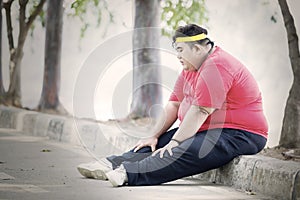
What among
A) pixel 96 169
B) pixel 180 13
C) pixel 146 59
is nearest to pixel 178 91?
pixel 96 169

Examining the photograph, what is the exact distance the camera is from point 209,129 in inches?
204

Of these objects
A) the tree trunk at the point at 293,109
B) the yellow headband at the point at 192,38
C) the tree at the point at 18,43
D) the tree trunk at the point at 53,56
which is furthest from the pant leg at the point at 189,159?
the tree at the point at 18,43

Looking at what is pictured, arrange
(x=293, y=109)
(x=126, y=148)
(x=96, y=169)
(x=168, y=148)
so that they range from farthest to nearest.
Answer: (x=126, y=148) < (x=293, y=109) < (x=96, y=169) < (x=168, y=148)

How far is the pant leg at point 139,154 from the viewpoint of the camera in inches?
216

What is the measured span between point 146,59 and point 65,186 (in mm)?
3661

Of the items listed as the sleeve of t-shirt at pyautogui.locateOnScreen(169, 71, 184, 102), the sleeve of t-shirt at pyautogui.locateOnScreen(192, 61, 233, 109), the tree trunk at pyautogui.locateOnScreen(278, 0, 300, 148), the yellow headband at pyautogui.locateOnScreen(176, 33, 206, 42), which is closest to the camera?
the sleeve of t-shirt at pyautogui.locateOnScreen(192, 61, 233, 109)

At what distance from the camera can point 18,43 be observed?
11.0 m

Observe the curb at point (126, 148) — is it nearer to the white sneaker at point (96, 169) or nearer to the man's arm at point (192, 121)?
the man's arm at point (192, 121)

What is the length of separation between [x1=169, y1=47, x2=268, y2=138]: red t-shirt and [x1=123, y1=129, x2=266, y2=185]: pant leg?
0.08m

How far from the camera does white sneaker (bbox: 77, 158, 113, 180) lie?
5.36m

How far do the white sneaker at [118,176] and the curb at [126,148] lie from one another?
76 cm

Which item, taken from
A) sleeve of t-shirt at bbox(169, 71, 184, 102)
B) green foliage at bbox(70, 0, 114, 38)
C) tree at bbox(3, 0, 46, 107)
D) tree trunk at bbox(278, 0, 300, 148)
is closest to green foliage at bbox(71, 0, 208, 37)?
green foliage at bbox(70, 0, 114, 38)

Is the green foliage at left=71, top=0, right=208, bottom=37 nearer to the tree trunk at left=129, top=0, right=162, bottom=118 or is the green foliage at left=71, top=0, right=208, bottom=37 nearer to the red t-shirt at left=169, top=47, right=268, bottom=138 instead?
the tree trunk at left=129, top=0, right=162, bottom=118

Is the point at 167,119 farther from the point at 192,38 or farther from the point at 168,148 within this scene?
the point at 192,38
